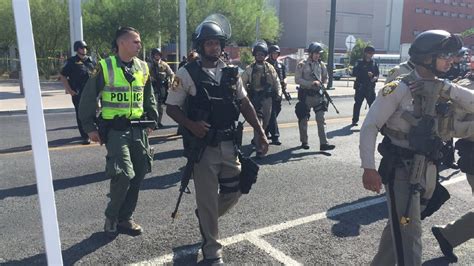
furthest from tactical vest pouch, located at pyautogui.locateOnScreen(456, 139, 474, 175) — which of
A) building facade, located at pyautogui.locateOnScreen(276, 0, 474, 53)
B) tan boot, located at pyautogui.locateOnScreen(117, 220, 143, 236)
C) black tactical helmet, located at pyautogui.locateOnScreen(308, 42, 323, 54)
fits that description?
building facade, located at pyautogui.locateOnScreen(276, 0, 474, 53)

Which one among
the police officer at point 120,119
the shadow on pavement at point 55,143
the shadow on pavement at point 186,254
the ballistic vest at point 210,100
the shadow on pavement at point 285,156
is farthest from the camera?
the shadow on pavement at point 55,143

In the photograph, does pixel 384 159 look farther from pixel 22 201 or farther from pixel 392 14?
pixel 392 14

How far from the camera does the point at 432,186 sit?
289 centimetres

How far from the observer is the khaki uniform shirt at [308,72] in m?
7.74

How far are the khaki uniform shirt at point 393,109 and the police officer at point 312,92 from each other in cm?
483

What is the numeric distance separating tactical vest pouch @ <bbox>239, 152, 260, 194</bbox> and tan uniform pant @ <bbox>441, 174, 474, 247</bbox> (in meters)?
1.65

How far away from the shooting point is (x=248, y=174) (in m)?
3.60

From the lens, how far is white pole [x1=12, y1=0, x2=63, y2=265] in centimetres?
158

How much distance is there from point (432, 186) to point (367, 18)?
65.2 metres

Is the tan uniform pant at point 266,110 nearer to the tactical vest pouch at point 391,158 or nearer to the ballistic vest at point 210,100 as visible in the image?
the ballistic vest at point 210,100

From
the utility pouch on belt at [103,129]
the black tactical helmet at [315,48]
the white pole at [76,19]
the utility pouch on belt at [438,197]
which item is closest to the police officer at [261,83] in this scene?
the black tactical helmet at [315,48]

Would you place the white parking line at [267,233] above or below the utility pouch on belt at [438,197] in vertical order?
below

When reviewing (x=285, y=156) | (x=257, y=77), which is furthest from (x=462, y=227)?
(x=257, y=77)

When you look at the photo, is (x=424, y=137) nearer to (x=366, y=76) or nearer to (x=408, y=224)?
(x=408, y=224)
